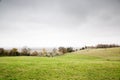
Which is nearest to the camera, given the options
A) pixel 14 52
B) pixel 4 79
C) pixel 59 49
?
pixel 4 79

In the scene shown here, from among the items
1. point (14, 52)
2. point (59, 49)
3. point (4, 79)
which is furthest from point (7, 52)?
point (4, 79)

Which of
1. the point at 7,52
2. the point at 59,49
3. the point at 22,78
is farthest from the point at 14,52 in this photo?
the point at 22,78

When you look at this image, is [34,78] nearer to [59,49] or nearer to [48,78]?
[48,78]

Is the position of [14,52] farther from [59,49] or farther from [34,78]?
[34,78]

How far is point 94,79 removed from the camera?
1661 cm

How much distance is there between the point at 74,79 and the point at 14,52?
308ft

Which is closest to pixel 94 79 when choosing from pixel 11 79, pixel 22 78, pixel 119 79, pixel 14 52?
pixel 119 79

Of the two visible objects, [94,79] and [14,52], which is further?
[14,52]

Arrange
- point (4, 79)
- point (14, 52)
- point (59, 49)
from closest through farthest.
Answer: point (4, 79)
point (14, 52)
point (59, 49)

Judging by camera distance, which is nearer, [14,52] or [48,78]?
[48,78]

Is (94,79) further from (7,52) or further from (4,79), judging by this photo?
(7,52)

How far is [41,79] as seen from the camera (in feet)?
54.0

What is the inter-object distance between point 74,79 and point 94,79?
2504 millimetres

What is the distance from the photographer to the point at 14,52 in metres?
103
